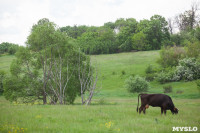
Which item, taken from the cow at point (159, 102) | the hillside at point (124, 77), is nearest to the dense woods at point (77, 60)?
the hillside at point (124, 77)

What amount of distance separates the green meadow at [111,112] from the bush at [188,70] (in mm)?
2327

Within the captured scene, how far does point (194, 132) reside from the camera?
8.35 metres

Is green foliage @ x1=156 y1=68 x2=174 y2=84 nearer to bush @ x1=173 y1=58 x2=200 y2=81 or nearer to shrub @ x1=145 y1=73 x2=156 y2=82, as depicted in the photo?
bush @ x1=173 y1=58 x2=200 y2=81

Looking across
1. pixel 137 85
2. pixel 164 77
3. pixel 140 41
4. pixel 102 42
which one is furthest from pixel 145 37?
pixel 137 85

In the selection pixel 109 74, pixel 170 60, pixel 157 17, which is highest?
pixel 157 17

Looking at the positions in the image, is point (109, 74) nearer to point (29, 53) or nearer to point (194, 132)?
point (29, 53)

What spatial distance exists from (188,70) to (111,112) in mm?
42525

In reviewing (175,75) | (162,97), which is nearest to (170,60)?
(175,75)

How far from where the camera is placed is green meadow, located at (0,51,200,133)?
353 inches

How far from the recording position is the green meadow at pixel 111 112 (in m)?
8.97

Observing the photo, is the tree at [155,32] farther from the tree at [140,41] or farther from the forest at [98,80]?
the tree at [140,41]

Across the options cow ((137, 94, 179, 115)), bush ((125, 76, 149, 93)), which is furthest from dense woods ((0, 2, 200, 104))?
cow ((137, 94, 179, 115))

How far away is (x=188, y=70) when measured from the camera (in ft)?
166

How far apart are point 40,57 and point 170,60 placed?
4544 centimetres
